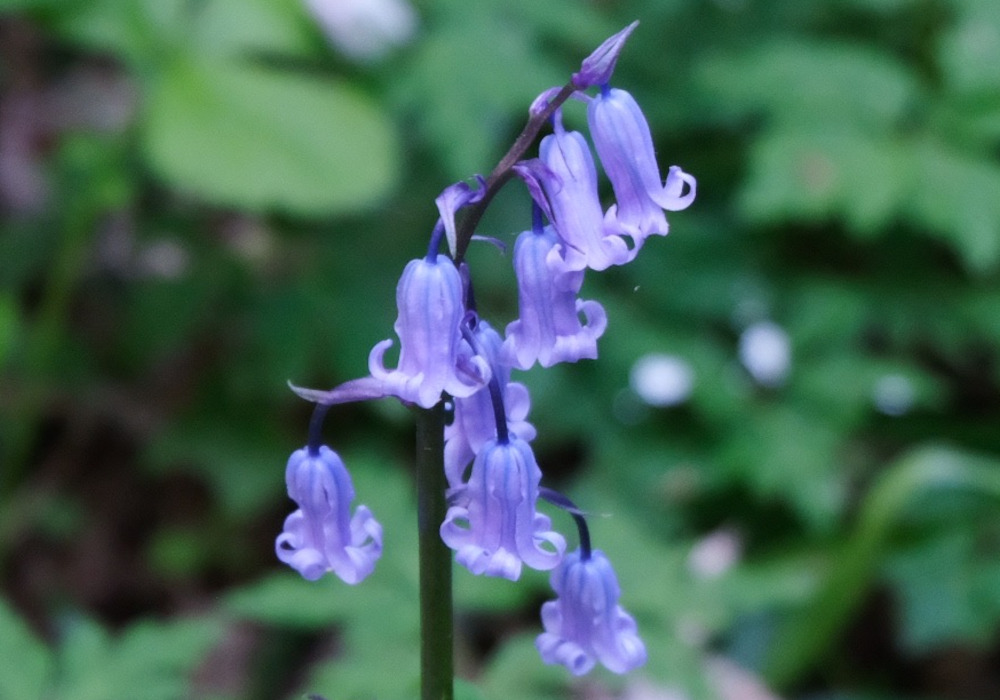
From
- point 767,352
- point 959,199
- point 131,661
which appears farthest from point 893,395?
point 131,661

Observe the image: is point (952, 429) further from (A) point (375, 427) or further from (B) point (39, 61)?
(B) point (39, 61)

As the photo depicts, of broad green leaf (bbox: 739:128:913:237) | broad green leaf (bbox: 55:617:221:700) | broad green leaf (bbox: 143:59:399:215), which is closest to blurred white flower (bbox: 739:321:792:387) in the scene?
broad green leaf (bbox: 739:128:913:237)

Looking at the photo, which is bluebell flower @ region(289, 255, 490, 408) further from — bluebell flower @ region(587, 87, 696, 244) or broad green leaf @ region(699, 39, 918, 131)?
broad green leaf @ region(699, 39, 918, 131)

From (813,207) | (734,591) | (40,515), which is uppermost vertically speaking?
(813,207)

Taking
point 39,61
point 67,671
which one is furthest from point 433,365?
point 39,61

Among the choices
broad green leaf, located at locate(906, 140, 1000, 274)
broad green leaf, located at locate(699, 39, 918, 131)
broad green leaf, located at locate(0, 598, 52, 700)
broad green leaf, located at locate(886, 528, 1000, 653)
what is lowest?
broad green leaf, located at locate(0, 598, 52, 700)

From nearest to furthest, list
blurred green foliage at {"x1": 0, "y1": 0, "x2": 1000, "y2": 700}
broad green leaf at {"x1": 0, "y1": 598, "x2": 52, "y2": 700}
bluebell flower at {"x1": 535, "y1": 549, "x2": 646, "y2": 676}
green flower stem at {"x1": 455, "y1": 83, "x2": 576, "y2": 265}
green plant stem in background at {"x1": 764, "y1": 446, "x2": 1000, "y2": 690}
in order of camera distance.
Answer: green flower stem at {"x1": 455, "y1": 83, "x2": 576, "y2": 265} → bluebell flower at {"x1": 535, "y1": 549, "x2": 646, "y2": 676} → broad green leaf at {"x1": 0, "y1": 598, "x2": 52, "y2": 700} → green plant stem in background at {"x1": 764, "y1": 446, "x2": 1000, "y2": 690} → blurred green foliage at {"x1": 0, "y1": 0, "x2": 1000, "y2": 700}

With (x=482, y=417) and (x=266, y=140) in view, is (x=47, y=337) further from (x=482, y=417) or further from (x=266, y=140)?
(x=482, y=417)
